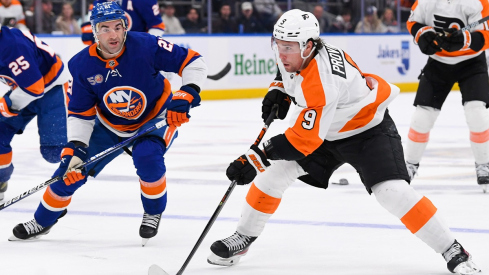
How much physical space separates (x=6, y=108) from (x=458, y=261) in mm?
2303

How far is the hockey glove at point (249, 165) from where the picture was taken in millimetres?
2762

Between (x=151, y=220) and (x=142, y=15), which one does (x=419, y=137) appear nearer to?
(x=151, y=220)

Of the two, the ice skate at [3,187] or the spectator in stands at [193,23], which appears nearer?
the ice skate at [3,187]

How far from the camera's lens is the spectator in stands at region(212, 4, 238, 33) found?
34.7 feet

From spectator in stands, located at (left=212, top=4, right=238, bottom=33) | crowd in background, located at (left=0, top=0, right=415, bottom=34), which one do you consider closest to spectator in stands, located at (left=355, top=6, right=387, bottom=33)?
crowd in background, located at (left=0, top=0, right=415, bottom=34)

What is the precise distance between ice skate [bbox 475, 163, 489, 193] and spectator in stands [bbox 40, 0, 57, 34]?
20.0 feet

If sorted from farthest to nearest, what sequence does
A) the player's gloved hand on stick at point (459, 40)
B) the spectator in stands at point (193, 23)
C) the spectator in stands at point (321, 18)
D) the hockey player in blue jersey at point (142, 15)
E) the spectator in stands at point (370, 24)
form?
the spectator in stands at point (370, 24) → the spectator in stands at point (321, 18) → the spectator in stands at point (193, 23) → the hockey player in blue jersey at point (142, 15) → the player's gloved hand on stick at point (459, 40)

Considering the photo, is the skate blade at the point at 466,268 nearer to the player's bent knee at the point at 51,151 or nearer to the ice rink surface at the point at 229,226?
the ice rink surface at the point at 229,226

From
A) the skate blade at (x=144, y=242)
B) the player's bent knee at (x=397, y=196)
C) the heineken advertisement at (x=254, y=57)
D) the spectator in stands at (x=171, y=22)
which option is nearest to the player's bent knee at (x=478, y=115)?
the player's bent knee at (x=397, y=196)

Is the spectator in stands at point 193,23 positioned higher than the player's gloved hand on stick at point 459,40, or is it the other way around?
the player's gloved hand on stick at point 459,40

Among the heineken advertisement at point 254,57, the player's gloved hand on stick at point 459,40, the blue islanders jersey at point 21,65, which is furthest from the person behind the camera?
the heineken advertisement at point 254,57

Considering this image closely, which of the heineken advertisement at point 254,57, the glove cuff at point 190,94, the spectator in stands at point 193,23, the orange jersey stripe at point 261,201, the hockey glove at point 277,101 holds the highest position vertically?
the hockey glove at point 277,101

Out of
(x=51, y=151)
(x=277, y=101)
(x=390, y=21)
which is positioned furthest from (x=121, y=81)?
(x=390, y=21)

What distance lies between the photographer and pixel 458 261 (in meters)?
2.74
